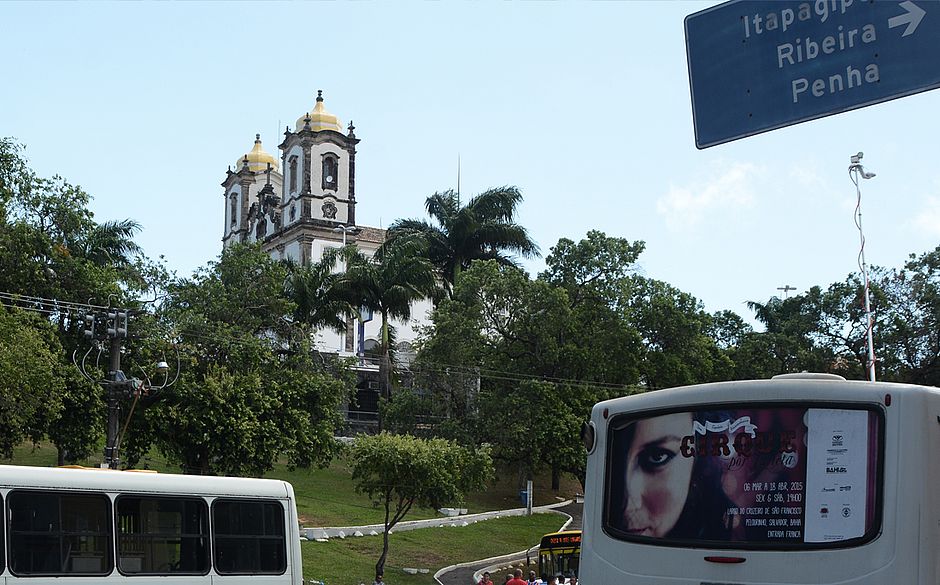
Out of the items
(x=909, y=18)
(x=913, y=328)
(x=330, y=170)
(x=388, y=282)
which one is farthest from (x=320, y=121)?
(x=909, y=18)

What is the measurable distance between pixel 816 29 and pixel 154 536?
30.5 ft

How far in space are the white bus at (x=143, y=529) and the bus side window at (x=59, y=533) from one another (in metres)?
0.01

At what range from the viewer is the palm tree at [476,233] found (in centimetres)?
5712

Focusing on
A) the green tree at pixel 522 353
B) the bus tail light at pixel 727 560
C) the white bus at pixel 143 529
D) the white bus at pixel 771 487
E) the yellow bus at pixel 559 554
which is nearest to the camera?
the white bus at pixel 771 487

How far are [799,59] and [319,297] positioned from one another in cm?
4156

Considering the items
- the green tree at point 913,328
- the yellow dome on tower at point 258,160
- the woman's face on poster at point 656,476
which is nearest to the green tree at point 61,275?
the woman's face on poster at point 656,476

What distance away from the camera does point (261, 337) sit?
1423 inches

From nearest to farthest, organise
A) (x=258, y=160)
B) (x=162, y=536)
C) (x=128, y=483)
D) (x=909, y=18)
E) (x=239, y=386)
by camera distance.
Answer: (x=909, y=18), (x=128, y=483), (x=162, y=536), (x=239, y=386), (x=258, y=160)

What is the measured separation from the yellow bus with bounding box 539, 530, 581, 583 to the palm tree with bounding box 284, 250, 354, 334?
67.2 ft

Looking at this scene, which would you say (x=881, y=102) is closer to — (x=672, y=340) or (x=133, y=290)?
(x=133, y=290)

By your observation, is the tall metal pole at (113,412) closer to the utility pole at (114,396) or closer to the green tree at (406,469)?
the utility pole at (114,396)

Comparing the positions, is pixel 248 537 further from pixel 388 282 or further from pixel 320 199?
pixel 320 199

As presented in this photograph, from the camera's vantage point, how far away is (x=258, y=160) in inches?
3371

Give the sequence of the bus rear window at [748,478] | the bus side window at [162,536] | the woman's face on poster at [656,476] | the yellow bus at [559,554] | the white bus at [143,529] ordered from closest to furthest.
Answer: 1. the bus rear window at [748,478]
2. the woman's face on poster at [656,476]
3. the white bus at [143,529]
4. the bus side window at [162,536]
5. the yellow bus at [559,554]
